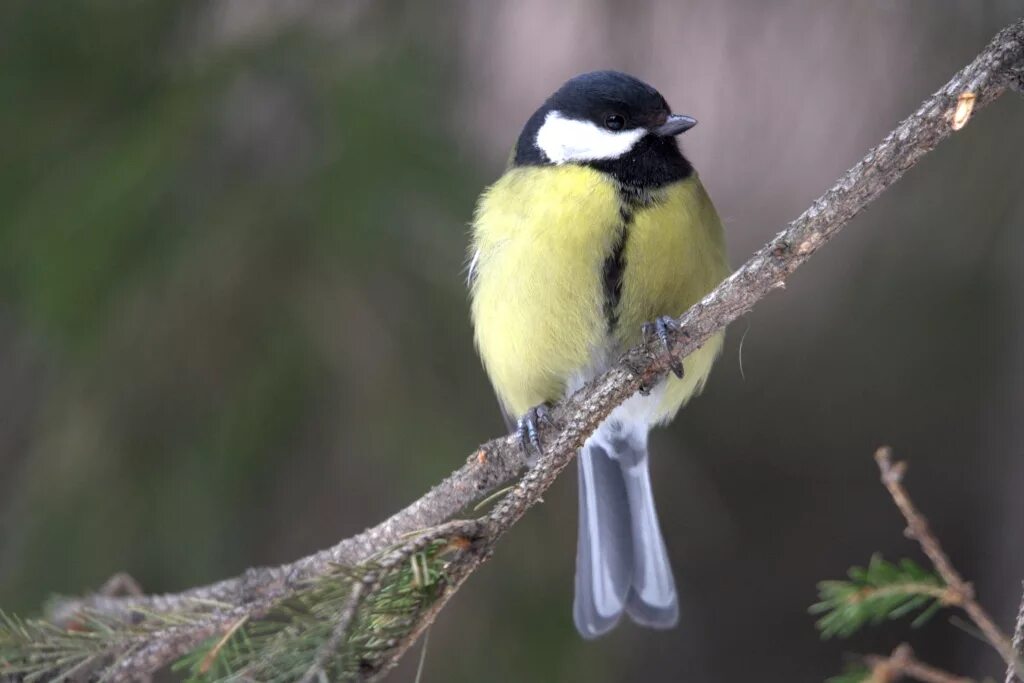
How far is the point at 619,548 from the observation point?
5.83ft

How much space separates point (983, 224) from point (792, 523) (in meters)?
0.77

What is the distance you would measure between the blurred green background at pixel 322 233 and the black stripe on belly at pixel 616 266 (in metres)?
0.34

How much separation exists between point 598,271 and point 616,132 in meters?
0.26

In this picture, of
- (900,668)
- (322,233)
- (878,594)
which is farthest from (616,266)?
(900,668)

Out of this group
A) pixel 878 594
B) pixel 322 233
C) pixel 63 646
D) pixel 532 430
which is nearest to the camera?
pixel 878 594

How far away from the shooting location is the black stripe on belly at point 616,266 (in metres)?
1.49

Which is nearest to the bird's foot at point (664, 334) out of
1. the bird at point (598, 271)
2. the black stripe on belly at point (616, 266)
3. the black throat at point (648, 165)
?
the bird at point (598, 271)

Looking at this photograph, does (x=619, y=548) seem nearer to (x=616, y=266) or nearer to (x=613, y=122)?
(x=616, y=266)

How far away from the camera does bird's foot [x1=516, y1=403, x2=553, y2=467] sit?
1321mm

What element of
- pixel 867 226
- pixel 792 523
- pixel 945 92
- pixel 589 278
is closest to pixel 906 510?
pixel 945 92

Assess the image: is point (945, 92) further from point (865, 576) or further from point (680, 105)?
point (680, 105)

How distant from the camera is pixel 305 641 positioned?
2.93 ft

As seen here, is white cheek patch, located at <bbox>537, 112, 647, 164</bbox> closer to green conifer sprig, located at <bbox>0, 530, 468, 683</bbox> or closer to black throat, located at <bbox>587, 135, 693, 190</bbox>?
black throat, located at <bbox>587, 135, 693, 190</bbox>

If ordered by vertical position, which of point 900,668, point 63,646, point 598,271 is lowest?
point 900,668
